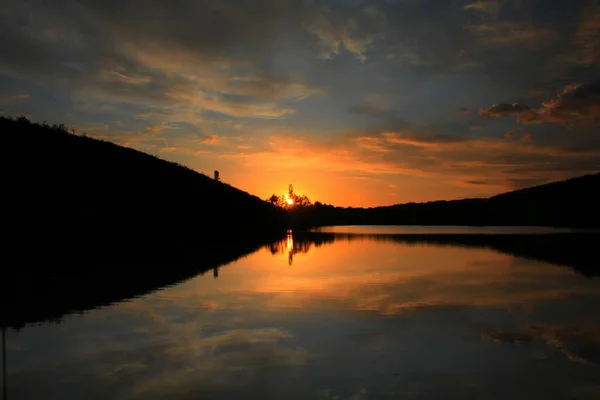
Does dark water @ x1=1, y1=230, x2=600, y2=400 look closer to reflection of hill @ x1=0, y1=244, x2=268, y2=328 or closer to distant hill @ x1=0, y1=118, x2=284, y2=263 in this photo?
reflection of hill @ x1=0, y1=244, x2=268, y2=328

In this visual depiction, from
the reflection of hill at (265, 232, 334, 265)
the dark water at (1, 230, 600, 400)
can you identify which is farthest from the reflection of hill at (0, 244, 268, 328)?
the reflection of hill at (265, 232, 334, 265)

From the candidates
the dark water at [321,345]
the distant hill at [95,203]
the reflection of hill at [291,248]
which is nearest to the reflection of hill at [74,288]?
the dark water at [321,345]

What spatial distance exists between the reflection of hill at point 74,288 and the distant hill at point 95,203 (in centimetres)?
644

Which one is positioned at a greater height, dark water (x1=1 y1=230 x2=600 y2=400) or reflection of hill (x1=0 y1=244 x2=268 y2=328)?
reflection of hill (x1=0 y1=244 x2=268 y2=328)

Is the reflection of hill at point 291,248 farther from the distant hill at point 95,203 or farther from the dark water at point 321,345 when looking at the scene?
the dark water at point 321,345

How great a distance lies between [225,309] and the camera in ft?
63.9

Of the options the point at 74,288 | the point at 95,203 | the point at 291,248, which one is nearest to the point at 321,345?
the point at 74,288

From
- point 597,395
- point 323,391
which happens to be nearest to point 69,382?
point 323,391

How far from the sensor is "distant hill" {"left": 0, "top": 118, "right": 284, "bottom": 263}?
42.2 metres

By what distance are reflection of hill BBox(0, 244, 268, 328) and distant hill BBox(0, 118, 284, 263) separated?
6.44m

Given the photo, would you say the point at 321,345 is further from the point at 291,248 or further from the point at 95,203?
the point at 95,203

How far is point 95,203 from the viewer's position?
57.3 m

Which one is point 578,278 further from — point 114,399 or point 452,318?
point 114,399

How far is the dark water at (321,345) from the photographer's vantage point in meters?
10.6
